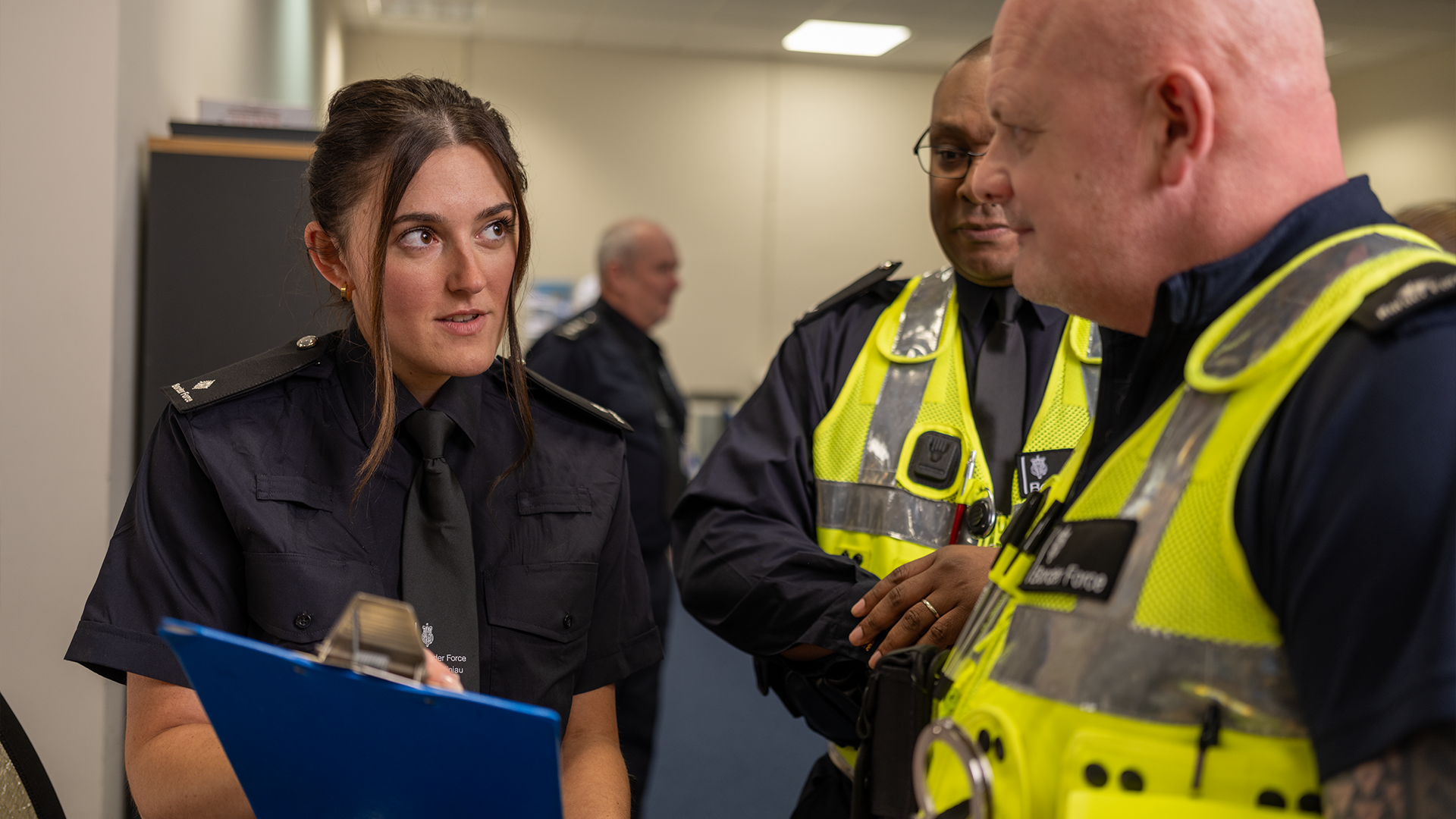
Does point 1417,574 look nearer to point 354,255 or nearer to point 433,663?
point 433,663

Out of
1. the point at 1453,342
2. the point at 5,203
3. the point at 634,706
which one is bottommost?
the point at 634,706

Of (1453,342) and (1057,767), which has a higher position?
(1453,342)

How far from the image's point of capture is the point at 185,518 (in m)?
1.13

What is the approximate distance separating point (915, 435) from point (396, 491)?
637mm

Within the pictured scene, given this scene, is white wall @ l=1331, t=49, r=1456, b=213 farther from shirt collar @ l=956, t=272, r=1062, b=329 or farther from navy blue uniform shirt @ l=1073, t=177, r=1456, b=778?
navy blue uniform shirt @ l=1073, t=177, r=1456, b=778

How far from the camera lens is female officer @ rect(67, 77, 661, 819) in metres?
1.12

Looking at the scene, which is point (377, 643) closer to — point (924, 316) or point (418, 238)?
point (418, 238)

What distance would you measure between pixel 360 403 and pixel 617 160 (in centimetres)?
631

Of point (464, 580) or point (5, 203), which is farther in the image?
point (5, 203)

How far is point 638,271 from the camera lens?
4004 mm

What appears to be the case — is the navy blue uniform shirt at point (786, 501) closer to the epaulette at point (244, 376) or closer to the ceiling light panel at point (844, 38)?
the epaulette at point (244, 376)

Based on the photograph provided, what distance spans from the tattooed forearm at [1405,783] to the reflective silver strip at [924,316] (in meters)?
0.89

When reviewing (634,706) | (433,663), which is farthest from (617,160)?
(433,663)

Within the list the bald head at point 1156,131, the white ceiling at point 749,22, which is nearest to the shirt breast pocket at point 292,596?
the bald head at point 1156,131
